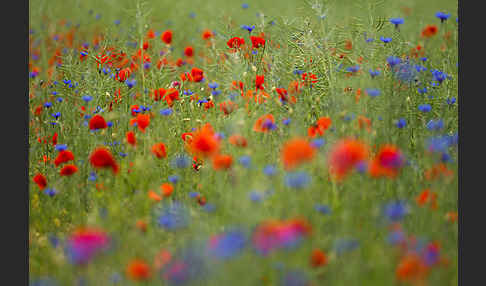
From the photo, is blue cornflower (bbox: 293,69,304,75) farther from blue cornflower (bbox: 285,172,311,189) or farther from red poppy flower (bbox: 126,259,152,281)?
red poppy flower (bbox: 126,259,152,281)

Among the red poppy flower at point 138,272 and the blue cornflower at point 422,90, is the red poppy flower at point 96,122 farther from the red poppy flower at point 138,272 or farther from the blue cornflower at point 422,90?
the blue cornflower at point 422,90

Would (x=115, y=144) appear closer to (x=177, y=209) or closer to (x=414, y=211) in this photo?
(x=177, y=209)

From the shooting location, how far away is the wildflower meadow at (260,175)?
5.85 ft

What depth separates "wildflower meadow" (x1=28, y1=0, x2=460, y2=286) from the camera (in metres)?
1.78


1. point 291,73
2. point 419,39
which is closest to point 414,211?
point 291,73

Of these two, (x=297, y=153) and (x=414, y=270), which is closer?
(x=414, y=270)

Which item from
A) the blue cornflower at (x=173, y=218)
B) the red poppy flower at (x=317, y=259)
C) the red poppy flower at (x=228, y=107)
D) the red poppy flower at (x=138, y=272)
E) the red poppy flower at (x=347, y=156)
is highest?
the red poppy flower at (x=228, y=107)

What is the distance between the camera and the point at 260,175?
2260 mm

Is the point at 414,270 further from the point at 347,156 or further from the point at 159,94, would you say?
the point at 159,94

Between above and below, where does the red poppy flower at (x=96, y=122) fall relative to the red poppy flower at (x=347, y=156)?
above

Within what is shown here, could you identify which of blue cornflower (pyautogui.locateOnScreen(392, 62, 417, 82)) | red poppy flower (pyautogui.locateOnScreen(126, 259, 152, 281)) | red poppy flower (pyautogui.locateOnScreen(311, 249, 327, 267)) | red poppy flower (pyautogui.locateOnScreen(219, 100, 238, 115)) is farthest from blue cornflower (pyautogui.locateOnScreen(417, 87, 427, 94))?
red poppy flower (pyautogui.locateOnScreen(126, 259, 152, 281))

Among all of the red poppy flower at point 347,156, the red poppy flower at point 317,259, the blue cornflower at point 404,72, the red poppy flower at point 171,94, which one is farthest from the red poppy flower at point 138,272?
the blue cornflower at point 404,72

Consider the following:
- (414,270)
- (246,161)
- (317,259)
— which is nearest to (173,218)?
(246,161)

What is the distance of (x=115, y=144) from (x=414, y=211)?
6.32ft
